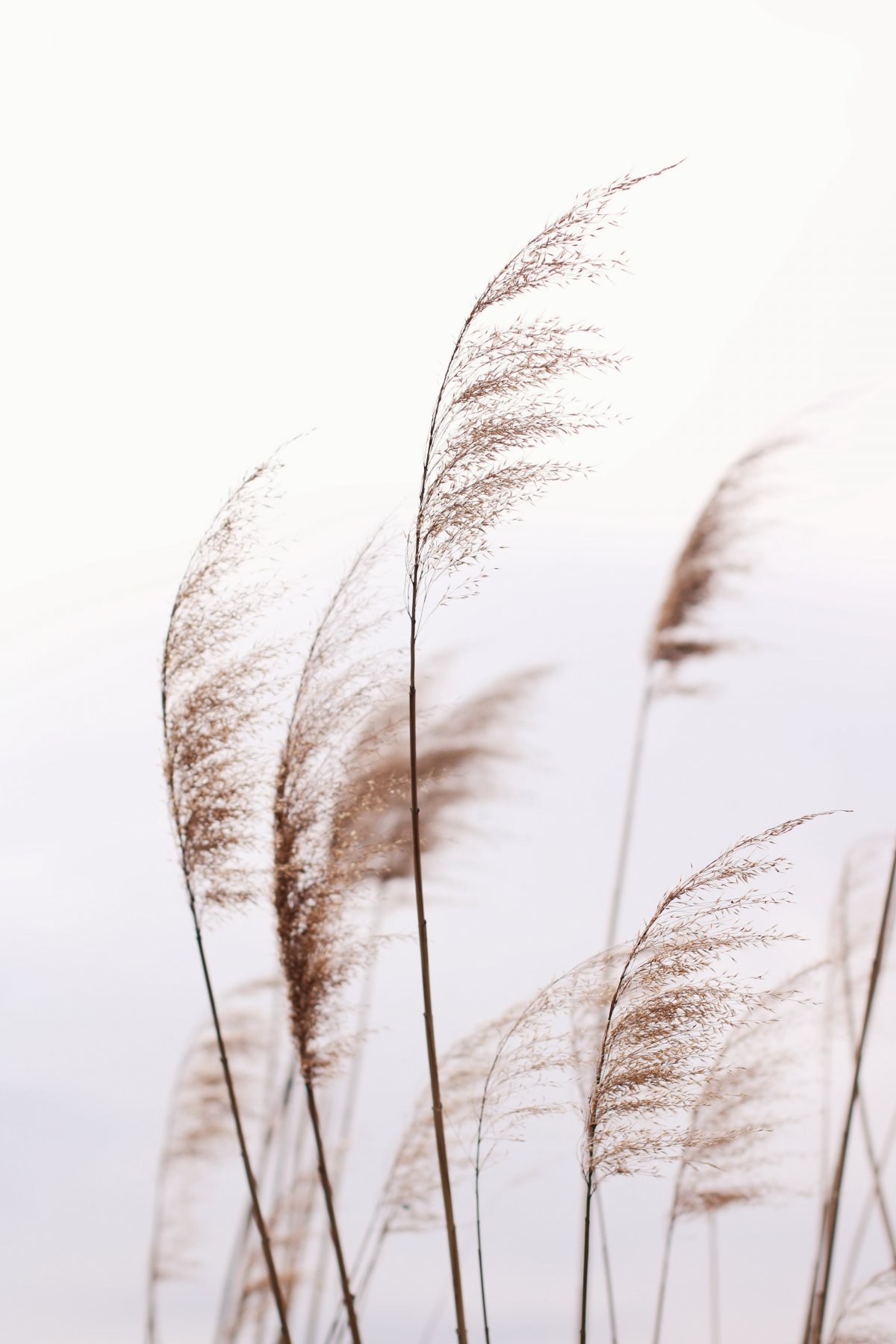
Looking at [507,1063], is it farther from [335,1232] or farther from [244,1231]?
[244,1231]

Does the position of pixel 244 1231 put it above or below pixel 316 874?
below

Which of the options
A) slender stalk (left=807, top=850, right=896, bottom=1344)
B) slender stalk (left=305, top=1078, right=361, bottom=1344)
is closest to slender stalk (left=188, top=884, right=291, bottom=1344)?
slender stalk (left=305, top=1078, right=361, bottom=1344)

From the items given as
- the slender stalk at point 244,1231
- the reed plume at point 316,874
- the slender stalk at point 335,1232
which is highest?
the reed plume at point 316,874

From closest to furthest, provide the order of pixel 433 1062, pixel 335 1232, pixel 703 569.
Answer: pixel 433 1062
pixel 335 1232
pixel 703 569

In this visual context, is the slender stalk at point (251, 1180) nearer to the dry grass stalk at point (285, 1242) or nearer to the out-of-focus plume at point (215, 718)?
the out-of-focus plume at point (215, 718)

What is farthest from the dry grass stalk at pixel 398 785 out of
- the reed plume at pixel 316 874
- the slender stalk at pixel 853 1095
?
the slender stalk at pixel 853 1095

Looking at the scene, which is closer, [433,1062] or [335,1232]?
[433,1062]

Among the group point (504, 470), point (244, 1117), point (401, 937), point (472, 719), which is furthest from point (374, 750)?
point (244, 1117)

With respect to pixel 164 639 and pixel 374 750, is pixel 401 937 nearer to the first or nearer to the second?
pixel 374 750

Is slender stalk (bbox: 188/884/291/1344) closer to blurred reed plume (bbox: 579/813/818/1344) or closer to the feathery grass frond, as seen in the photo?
blurred reed plume (bbox: 579/813/818/1344)

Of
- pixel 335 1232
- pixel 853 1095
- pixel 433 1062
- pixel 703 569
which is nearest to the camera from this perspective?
pixel 433 1062

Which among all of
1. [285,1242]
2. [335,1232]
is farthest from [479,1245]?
[285,1242]
